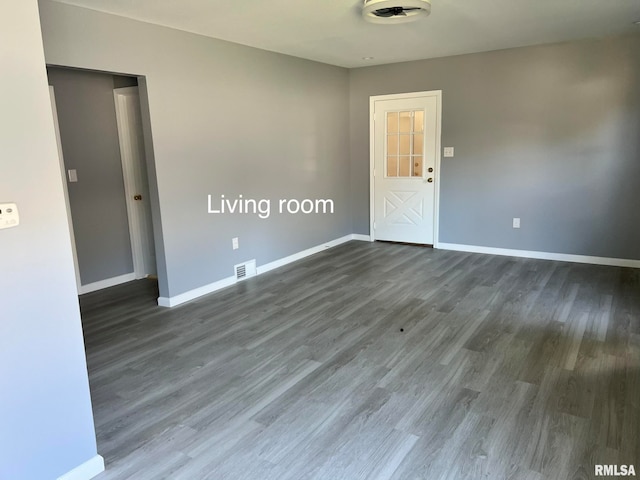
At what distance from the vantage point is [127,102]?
479 cm

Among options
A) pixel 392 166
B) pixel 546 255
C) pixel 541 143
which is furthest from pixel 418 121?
pixel 546 255

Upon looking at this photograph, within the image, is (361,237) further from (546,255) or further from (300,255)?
(546,255)

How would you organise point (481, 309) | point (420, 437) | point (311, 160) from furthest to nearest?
point (311, 160)
point (481, 309)
point (420, 437)

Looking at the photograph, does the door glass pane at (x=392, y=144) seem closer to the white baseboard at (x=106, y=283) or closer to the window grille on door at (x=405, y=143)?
the window grille on door at (x=405, y=143)

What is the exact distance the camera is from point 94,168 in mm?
4680

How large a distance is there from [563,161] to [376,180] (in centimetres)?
242

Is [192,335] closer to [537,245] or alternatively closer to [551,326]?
[551,326]

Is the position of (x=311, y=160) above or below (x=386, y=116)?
below

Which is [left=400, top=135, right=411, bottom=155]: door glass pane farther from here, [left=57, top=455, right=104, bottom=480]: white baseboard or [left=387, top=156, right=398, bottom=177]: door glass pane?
[left=57, top=455, right=104, bottom=480]: white baseboard

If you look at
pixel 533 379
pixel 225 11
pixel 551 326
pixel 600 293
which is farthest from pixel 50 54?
pixel 600 293

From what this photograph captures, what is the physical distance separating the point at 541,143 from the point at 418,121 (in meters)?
1.56

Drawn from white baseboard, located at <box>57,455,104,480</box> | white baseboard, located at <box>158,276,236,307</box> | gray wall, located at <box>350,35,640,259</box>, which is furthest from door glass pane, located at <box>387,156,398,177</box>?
white baseboard, located at <box>57,455,104,480</box>

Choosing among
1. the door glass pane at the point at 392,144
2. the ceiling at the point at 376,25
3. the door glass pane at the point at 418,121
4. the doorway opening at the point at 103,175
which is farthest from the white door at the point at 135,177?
the door glass pane at the point at 418,121

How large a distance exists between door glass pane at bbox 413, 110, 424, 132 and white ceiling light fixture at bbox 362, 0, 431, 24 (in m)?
2.58
